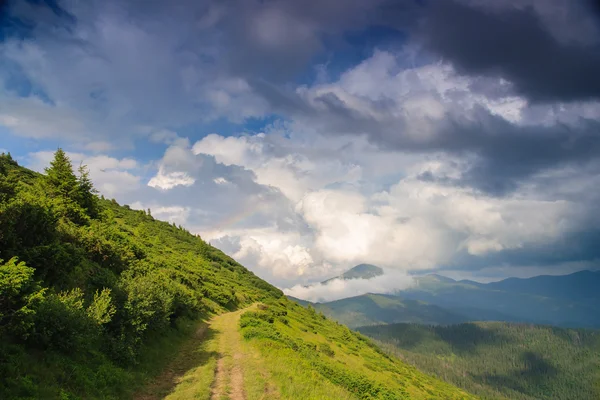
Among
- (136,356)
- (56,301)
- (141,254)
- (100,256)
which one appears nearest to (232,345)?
(136,356)

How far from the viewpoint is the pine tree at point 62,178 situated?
40.5 m

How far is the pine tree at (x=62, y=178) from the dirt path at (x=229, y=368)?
25.6 meters

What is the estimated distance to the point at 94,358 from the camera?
700 inches

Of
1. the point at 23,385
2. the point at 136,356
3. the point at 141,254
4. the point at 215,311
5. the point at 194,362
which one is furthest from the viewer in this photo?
the point at 215,311

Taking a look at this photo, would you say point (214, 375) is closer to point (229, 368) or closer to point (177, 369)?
point (229, 368)

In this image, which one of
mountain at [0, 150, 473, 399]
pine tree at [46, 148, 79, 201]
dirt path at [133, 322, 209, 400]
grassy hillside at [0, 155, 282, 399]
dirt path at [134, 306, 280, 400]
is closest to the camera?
grassy hillside at [0, 155, 282, 399]

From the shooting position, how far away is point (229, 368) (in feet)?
75.7

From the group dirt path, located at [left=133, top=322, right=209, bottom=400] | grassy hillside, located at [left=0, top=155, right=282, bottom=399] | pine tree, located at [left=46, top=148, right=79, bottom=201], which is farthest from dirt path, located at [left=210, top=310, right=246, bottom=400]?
pine tree, located at [left=46, top=148, right=79, bottom=201]

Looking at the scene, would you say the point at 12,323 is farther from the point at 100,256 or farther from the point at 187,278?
the point at 187,278

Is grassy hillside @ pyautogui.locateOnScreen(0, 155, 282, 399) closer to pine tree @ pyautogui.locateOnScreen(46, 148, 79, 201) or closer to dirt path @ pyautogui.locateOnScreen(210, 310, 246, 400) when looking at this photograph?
dirt path @ pyautogui.locateOnScreen(210, 310, 246, 400)

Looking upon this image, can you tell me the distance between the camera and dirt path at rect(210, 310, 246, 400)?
732 inches

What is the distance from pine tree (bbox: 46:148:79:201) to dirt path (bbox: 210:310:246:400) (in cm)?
2561

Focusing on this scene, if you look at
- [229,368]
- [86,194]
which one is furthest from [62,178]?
[229,368]

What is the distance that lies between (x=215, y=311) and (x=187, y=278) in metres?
7.37
